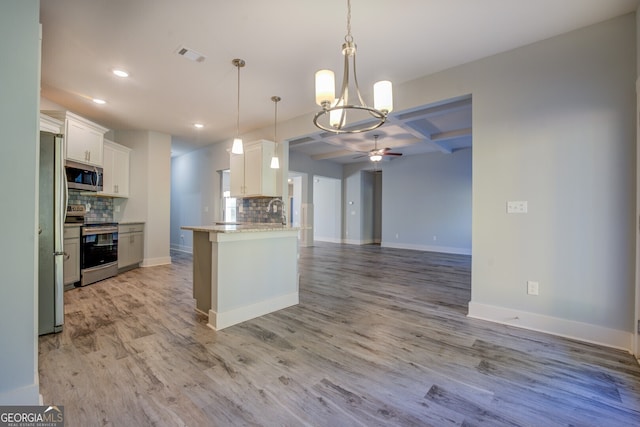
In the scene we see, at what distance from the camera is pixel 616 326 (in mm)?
2303

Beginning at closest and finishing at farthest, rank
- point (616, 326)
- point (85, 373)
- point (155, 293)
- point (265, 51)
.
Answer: point (85, 373) → point (616, 326) → point (265, 51) → point (155, 293)

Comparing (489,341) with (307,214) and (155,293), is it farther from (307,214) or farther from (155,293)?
(307,214)

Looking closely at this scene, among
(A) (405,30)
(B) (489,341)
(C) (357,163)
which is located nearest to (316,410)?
(B) (489,341)

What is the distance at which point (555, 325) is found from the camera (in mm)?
2537

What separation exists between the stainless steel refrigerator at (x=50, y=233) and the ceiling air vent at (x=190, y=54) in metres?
1.37

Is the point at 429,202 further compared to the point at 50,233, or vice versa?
the point at 429,202

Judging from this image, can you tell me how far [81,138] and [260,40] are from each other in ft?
11.3

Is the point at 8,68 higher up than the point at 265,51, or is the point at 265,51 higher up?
the point at 265,51

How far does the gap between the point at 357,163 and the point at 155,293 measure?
24.4ft

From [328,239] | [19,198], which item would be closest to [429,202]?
[328,239]

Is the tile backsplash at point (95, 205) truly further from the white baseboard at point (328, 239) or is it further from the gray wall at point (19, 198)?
the white baseboard at point (328, 239)

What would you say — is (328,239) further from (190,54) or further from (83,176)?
(190,54)

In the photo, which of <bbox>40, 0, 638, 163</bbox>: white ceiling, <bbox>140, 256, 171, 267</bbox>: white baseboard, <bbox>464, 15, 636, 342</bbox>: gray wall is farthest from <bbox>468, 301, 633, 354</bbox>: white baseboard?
<bbox>140, 256, 171, 267</bbox>: white baseboard

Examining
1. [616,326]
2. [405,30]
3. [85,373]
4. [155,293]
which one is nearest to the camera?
[85,373]
